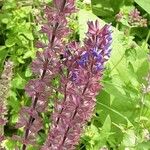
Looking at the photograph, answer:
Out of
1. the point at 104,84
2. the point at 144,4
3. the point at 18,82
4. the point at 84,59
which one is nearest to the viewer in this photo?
the point at 84,59

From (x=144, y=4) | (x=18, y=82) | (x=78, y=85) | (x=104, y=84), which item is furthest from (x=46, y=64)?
(x=144, y=4)

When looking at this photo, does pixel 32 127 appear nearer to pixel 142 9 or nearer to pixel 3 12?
pixel 3 12

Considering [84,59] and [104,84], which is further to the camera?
[104,84]

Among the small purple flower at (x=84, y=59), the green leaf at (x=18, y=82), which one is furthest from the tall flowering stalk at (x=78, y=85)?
the green leaf at (x=18, y=82)

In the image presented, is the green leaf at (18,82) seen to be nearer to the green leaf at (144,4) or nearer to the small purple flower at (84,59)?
the green leaf at (144,4)

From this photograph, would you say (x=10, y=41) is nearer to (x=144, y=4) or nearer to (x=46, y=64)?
(x=144, y=4)

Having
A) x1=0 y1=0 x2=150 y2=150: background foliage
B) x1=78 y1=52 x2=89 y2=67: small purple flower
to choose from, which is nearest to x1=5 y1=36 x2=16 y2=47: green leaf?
x1=0 y1=0 x2=150 y2=150: background foliage

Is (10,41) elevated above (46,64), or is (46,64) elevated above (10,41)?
(46,64)

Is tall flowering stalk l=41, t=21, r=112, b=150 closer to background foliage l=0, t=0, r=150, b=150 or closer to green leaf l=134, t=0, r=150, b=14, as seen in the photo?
background foliage l=0, t=0, r=150, b=150
